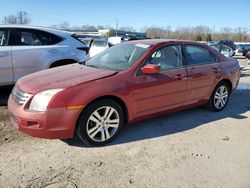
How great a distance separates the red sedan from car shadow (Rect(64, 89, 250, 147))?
23 cm

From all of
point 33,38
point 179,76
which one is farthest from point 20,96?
point 33,38

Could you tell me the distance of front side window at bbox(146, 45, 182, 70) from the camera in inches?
180

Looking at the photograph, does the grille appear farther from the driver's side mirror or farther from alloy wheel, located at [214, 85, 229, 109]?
alloy wheel, located at [214, 85, 229, 109]

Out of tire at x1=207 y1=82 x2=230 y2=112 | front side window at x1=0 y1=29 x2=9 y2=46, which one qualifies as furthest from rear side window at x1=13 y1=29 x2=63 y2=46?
tire at x1=207 y1=82 x2=230 y2=112

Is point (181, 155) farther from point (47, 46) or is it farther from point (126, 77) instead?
point (47, 46)

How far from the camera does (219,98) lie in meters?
5.75

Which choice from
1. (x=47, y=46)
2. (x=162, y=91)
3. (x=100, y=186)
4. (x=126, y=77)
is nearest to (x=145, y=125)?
(x=162, y=91)

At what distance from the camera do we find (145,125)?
480 centimetres

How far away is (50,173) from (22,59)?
3.63 metres

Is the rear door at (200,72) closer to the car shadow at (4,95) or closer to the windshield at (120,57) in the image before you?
the windshield at (120,57)

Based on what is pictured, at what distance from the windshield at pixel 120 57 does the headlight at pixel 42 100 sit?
A: 3.74 feet

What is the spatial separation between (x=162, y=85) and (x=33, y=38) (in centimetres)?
346

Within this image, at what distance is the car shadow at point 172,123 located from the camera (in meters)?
4.29

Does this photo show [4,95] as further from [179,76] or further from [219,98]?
[219,98]
